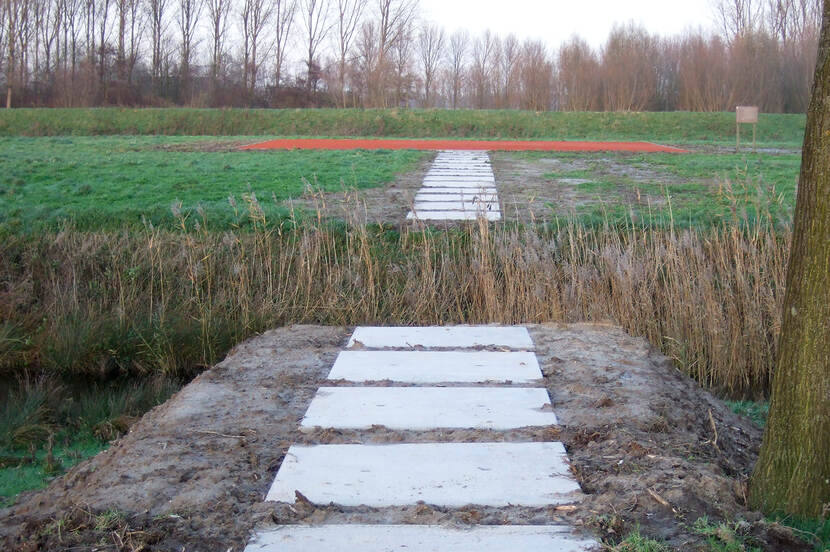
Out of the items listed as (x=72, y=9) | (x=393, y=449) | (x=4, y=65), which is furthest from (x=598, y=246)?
(x=72, y=9)

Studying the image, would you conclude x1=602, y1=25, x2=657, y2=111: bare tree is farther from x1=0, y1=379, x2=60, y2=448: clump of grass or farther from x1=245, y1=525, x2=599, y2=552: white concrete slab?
x1=245, y1=525, x2=599, y2=552: white concrete slab

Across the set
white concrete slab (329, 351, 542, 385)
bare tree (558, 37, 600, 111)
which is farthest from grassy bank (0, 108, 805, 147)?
white concrete slab (329, 351, 542, 385)

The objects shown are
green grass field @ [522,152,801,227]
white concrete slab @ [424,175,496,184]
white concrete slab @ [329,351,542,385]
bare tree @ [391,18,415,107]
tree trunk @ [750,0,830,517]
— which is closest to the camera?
tree trunk @ [750,0,830,517]

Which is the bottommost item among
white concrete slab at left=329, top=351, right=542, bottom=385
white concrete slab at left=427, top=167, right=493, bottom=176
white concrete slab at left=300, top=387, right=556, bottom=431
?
white concrete slab at left=300, top=387, right=556, bottom=431

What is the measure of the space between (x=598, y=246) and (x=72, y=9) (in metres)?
36.5

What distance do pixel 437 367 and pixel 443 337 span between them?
52 centimetres

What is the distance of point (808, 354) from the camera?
2.28 m

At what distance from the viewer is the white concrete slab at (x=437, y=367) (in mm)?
3418

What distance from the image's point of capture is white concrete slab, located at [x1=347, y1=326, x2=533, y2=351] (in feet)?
13.0

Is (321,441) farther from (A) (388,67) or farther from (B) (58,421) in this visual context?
(A) (388,67)

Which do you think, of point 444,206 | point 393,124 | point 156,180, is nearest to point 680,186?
point 444,206

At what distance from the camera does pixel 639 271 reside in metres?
5.61

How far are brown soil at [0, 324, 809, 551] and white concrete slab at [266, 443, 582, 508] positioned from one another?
2.1 inches

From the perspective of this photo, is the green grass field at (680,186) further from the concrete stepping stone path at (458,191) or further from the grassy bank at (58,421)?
the grassy bank at (58,421)
